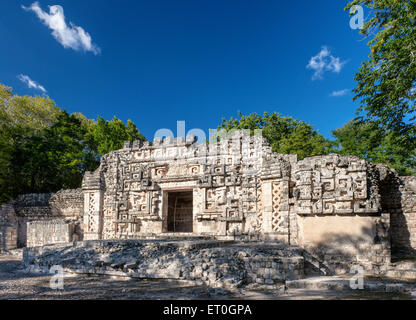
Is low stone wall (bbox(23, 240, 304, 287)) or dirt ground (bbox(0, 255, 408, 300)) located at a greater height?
low stone wall (bbox(23, 240, 304, 287))

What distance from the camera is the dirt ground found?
16.1ft

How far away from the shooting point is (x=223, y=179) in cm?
1098

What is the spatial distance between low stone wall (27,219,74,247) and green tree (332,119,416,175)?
1284 centimetres

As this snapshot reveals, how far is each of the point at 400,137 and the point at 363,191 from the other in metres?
4.74

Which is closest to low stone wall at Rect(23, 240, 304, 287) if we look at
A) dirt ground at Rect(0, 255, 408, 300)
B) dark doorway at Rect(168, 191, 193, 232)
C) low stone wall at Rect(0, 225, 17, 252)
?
dirt ground at Rect(0, 255, 408, 300)

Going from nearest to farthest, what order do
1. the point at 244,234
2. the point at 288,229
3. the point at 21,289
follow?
the point at 21,289 → the point at 288,229 → the point at 244,234

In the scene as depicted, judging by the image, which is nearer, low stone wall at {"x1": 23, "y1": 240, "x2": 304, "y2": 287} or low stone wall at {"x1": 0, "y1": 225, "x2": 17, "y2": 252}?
low stone wall at {"x1": 23, "y1": 240, "x2": 304, "y2": 287}

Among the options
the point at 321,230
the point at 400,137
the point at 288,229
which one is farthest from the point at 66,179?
the point at 400,137

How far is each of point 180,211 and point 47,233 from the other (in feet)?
20.2

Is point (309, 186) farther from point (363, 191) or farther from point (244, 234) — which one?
point (244, 234)

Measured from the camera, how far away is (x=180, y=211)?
1500 centimetres

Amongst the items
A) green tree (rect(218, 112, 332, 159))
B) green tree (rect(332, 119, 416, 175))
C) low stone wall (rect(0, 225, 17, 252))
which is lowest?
low stone wall (rect(0, 225, 17, 252))

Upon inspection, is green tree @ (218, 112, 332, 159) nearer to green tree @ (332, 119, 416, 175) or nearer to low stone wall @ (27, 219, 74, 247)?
green tree @ (332, 119, 416, 175)
